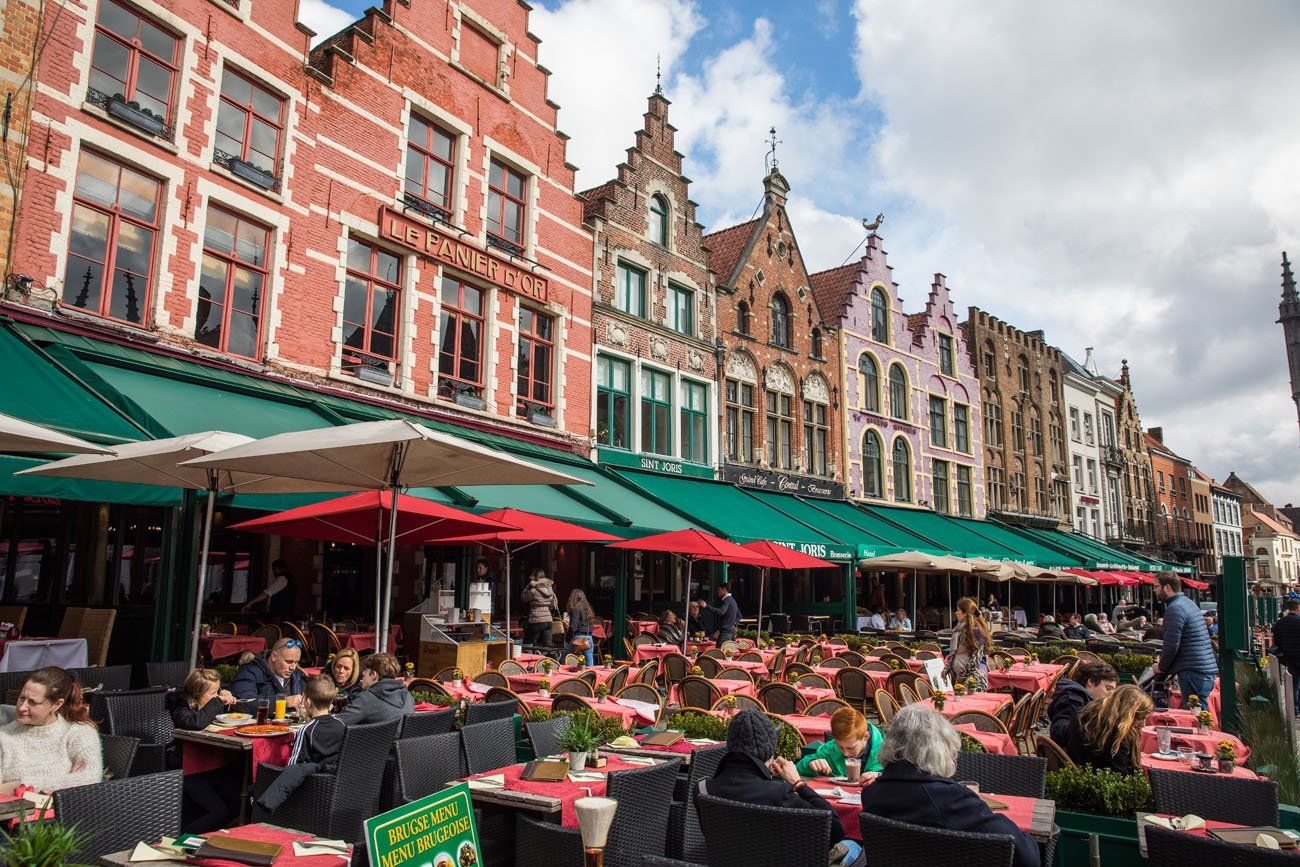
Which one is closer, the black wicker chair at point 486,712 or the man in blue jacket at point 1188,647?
the black wicker chair at point 486,712

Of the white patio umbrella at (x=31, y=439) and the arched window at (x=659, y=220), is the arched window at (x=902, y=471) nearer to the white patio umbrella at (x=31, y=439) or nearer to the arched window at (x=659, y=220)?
the arched window at (x=659, y=220)

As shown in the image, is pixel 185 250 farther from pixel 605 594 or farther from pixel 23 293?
pixel 605 594

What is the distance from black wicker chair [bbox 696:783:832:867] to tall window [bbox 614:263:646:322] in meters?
16.3

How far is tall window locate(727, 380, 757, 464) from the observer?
73.0 feet

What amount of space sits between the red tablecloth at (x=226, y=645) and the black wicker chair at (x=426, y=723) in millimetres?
5788

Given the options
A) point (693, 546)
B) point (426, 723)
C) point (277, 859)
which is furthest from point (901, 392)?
point (277, 859)

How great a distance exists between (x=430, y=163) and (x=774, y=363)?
11220mm

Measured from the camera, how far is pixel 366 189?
573 inches

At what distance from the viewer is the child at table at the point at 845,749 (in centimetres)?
510

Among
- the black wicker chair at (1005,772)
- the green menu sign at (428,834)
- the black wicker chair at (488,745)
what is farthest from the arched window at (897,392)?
the green menu sign at (428,834)

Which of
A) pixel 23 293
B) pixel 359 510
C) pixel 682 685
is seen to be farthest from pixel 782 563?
pixel 23 293

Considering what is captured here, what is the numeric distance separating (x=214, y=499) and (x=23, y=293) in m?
4.14

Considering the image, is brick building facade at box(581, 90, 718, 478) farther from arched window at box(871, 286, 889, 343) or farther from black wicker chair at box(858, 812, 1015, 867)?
black wicker chair at box(858, 812, 1015, 867)

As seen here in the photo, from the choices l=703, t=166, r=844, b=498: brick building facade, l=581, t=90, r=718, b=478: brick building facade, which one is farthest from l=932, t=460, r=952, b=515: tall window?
l=581, t=90, r=718, b=478: brick building facade
